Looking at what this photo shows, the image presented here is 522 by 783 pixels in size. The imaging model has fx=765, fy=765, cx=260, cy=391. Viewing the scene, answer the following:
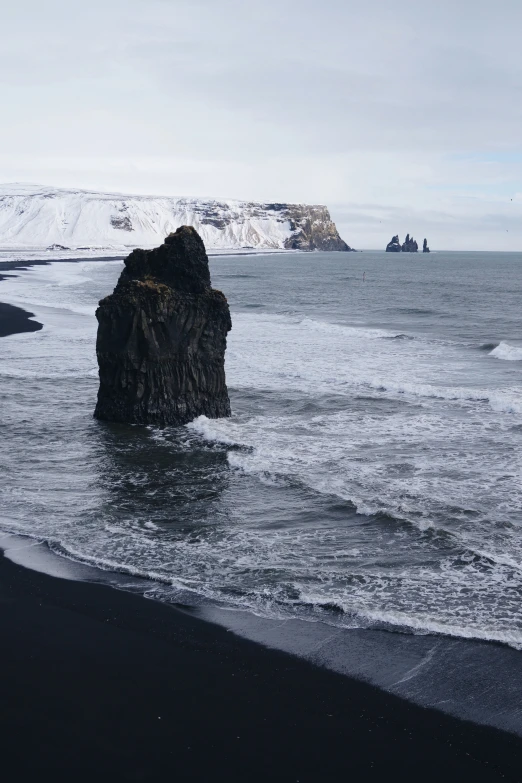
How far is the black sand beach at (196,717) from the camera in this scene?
7.74 metres

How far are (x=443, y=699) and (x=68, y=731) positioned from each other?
14.0ft

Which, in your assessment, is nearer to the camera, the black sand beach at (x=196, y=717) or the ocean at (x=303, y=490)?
the black sand beach at (x=196, y=717)

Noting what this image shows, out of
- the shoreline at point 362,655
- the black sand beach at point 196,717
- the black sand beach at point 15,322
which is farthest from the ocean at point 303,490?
the black sand beach at point 15,322

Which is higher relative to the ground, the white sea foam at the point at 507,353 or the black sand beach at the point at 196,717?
the white sea foam at the point at 507,353

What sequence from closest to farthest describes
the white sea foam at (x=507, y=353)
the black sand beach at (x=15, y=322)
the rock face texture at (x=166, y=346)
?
the rock face texture at (x=166, y=346) < the white sea foam at (x=507, y=353) < the black sand beach at (x=15, y=322)

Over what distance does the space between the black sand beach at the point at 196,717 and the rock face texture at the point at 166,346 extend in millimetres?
11543

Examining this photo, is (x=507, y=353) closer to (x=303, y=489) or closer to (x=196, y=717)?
(x=303, y=489)

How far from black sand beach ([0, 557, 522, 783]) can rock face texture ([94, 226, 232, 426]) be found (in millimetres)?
11543

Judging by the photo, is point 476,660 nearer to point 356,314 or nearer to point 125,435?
point 125,435

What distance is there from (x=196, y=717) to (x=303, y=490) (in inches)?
325

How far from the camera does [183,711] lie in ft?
28.3

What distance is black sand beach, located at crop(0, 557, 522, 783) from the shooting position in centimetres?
774

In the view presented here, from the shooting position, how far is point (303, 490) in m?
16.5

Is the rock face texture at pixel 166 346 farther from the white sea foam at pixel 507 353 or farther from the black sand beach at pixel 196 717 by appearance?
the white sea foam at pixel 507 353
